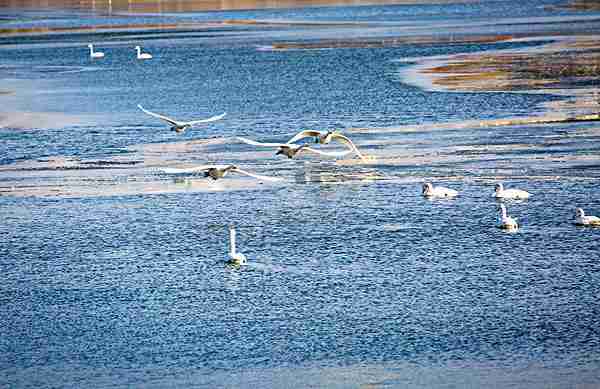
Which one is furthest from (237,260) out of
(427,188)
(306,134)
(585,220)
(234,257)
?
(585,220)

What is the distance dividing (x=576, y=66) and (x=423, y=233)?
23.5 meters

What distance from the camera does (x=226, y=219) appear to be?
23.0m

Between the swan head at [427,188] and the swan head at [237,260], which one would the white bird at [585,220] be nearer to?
the swan head at [427,188]

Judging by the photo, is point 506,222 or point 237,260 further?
point 506,222

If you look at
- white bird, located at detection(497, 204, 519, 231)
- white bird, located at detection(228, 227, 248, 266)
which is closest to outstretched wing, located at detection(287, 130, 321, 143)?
white bird, located at detection(228, 227, 248, 266)

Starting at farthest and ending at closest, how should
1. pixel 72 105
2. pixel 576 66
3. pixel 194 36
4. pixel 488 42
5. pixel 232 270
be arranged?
1. pixel 194 36
2. pixel 488 42
3. pixel 576 66
4. pixel 72 105
5. pixel 232 270

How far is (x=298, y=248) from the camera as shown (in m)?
20.9

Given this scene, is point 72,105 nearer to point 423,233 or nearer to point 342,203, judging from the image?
point 342,203

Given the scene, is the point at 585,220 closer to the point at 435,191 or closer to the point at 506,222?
the point at 506,222

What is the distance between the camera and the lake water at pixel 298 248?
15727 millimetres

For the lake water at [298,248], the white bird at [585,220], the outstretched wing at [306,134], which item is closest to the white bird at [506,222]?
the lake water at [298,248]

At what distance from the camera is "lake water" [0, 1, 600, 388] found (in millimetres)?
15727

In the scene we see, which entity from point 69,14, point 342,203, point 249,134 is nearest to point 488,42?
point 249,134

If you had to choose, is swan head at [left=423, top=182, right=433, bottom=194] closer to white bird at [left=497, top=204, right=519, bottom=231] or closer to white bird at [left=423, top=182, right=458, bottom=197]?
white bird at [left=423, top=182, right=458, bottom=197]
